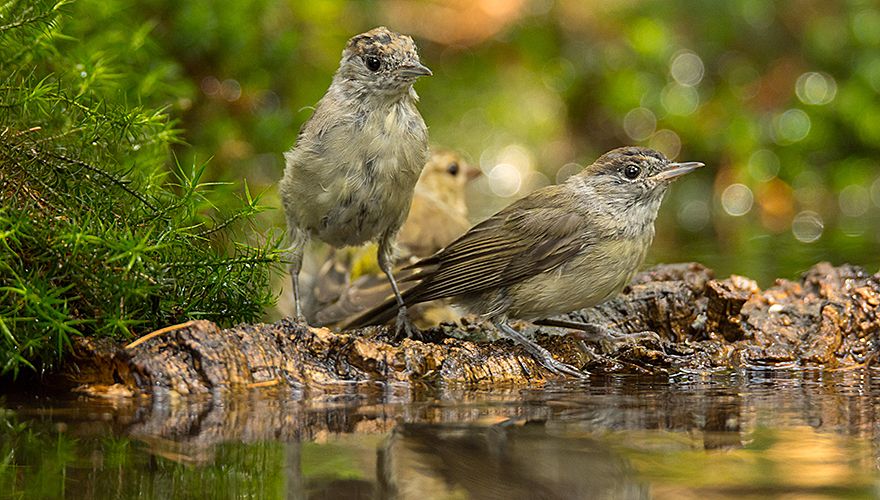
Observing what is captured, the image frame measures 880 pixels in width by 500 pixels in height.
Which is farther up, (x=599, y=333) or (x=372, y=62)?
(x=372, y=62)

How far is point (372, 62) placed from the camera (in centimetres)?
531

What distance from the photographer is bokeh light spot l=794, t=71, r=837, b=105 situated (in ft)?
38.9

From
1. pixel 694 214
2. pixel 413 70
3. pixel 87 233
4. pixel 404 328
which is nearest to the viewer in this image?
pixel 87 233

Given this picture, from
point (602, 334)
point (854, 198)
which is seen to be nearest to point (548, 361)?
point (602, 334)

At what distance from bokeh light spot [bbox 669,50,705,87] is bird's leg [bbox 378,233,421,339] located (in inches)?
292

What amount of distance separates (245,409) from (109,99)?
7.67ft

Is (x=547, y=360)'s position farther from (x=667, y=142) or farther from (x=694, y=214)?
(x=667, y=142)

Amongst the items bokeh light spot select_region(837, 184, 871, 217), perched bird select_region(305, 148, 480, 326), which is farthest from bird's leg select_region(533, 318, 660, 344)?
bokeh light spot select_region(837, 184, 871, 217)

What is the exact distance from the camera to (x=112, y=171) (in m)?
4.47

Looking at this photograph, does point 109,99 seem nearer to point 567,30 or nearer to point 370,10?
point 370,10

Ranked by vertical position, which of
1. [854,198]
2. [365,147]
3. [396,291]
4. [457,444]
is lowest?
[457,444]

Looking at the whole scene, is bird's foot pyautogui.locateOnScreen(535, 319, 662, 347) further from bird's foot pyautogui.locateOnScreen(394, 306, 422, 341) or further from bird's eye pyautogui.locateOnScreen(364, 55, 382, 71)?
bird's eye pyautogui.locateOnScreen(364, 55, 382, 71)

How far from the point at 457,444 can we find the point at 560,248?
1.82 meters

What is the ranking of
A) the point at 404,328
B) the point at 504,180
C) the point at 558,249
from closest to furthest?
1. the point at 558,249
2. the point at 404,328
3. the point at 504,180
